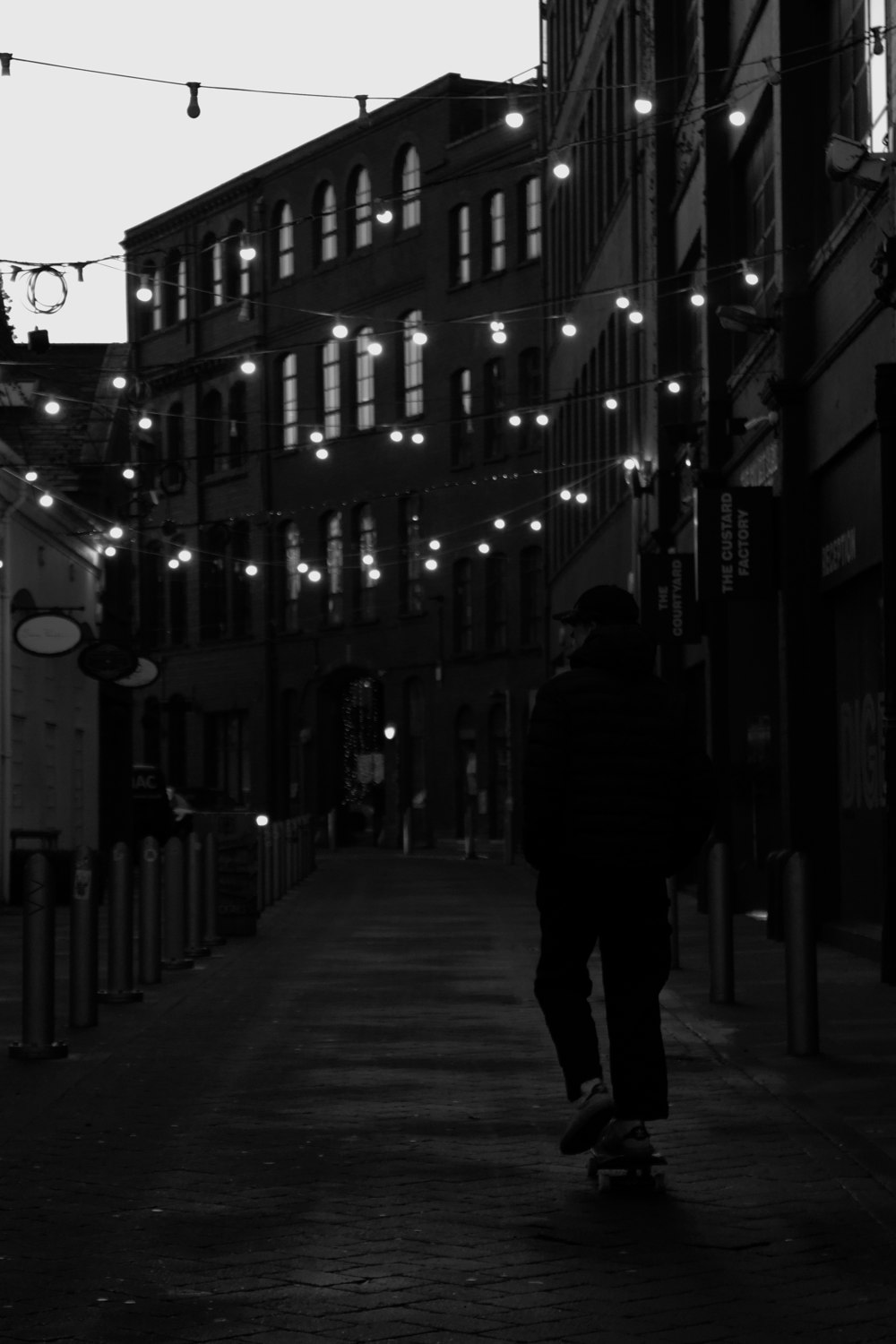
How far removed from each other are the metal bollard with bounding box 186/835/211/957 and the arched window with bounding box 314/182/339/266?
43791 millimetres

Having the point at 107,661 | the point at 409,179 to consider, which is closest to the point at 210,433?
the point at 409,179

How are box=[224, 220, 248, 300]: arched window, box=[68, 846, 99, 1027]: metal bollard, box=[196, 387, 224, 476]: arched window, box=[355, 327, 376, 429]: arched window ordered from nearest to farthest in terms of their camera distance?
box=[68, 846, 99, 1027]: metal bollard, box=[355, 327, 376, 429]: arched window, box=[224, 220, 248, 300]: arched window, box=[196, 387, 224, 476]: arched window

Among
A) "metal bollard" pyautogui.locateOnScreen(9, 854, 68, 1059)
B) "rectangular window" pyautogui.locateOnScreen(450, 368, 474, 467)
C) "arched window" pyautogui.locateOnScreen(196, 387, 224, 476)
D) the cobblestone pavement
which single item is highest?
"arched window" pyautogui.locateOnScreen(196, 387, 224, 476)

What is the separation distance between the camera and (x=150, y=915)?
1606cm

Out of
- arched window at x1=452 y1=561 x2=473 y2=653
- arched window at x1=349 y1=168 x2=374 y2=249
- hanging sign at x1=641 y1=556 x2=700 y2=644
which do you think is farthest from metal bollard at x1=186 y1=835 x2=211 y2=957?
arched window at x1=349 y1=168 x2=374 y2=249

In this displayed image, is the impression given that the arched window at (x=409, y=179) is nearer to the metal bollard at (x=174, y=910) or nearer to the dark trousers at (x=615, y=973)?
the metal bollard at (x=174, y=910)

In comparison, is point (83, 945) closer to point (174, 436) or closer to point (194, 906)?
point (194, 906)

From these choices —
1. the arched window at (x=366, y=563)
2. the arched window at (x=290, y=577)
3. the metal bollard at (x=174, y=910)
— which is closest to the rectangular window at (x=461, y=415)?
the arched window at (x=366, y=563)

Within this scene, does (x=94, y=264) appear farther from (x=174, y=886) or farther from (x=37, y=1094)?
(x=37, y=1094)

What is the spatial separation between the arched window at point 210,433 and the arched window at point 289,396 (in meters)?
2.47

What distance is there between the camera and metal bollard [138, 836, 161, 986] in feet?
52.2

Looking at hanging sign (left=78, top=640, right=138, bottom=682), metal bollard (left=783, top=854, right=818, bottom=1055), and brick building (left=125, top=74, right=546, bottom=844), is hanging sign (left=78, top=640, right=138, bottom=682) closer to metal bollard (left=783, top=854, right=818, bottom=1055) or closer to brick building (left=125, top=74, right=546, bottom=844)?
brick building (left=125, top=74, right=546, bottom=844)

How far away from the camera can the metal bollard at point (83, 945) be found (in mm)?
12969

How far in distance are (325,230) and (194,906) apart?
44.7 m
